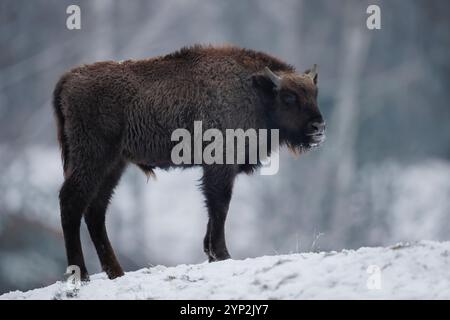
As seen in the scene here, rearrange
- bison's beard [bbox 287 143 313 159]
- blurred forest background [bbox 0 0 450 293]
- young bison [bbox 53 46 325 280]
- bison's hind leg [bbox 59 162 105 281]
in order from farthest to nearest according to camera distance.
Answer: blurred forest background [bbox 0 0 450 293], bison's beard [bbox 287 143 313 159], young bison [bbox 53 46 325 280], bison's hind leg [bbox 59 162 105 281]

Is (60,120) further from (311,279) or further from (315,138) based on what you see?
(311,279)

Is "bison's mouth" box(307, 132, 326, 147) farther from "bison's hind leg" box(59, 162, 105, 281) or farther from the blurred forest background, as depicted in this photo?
the blurred forest background

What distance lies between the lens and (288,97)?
1010 cm

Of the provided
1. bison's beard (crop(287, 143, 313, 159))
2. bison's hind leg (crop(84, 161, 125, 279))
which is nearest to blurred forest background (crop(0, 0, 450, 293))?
bison's beard (crop(287, 143, 313, 159))

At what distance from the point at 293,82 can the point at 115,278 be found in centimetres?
283

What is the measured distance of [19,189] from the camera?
2912 centimetres

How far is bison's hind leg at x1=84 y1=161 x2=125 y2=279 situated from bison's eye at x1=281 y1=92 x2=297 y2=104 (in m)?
1.84

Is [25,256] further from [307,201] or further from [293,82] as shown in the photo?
[293,82]

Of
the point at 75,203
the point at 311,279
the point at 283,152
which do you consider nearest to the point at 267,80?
the point at 75,203

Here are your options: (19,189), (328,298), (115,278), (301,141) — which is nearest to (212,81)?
(301,141)

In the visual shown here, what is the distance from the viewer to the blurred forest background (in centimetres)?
2727

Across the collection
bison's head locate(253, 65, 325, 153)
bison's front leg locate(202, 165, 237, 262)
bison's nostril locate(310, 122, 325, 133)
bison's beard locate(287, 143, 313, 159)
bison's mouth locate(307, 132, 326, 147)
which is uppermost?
bison's head locate(253, 65, 325, 153)

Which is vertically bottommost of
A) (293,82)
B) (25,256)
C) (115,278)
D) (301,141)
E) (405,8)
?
(25,256)

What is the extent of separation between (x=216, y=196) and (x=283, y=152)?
21.3 m
